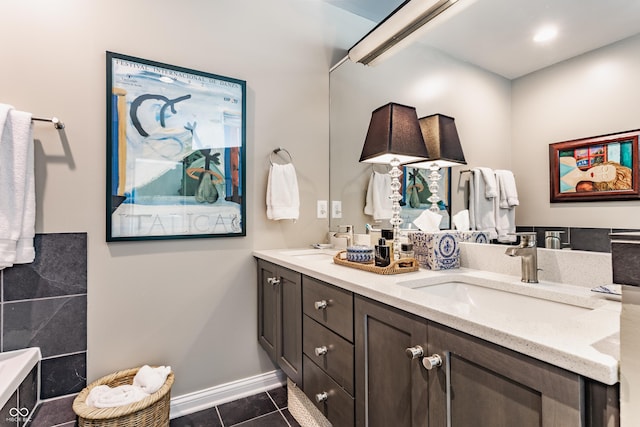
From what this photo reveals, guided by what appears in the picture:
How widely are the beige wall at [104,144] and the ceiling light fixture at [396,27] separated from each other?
31 cm

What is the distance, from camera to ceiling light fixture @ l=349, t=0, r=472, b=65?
1460 millimetres

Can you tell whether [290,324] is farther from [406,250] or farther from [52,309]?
[52,309]

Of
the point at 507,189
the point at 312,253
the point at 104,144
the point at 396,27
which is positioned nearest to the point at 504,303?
the point at 507,189

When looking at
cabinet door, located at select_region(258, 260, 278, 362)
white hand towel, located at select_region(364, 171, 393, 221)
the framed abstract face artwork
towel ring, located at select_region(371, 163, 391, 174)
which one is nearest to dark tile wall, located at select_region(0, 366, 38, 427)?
cabinet door, located at select_region(258, 260, 278, 362)

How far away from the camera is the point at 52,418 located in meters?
1.32

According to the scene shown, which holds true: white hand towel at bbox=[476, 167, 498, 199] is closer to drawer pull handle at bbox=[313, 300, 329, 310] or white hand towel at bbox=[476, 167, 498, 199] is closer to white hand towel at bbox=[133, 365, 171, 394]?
drawer pull handle at bbox=[313, 300, 329, 310]

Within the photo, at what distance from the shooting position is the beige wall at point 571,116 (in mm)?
869

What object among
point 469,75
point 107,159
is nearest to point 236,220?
point 107,159

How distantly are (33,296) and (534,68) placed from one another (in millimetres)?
2177

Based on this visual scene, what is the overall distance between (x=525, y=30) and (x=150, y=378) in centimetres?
205

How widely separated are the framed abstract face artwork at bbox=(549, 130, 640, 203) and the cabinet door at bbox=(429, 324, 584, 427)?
62cm

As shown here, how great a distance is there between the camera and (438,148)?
4.66 ft

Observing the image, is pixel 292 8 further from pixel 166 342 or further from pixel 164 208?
pixel 166 342

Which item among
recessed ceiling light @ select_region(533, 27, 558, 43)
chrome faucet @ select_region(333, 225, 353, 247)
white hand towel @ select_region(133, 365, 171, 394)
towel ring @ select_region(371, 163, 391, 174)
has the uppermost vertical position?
recessed ceiling light @ select_region(533, 27, 558, 43)
